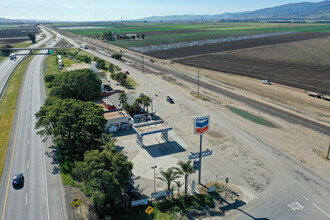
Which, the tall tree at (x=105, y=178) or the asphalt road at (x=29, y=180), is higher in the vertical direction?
the tall tree at (x=105, y=178)

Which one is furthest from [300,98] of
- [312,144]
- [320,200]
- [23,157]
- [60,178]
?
[23,157]

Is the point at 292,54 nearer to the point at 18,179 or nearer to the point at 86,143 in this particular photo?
the point at 86,143

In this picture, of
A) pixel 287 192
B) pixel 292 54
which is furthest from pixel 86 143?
pixel 292 54

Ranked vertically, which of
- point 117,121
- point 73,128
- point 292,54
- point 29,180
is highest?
point 73,128

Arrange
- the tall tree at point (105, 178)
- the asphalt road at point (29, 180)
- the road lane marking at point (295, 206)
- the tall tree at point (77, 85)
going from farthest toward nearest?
the tall tree at point (77, 85) < the road lane marking at point (295, 206) < the asphalt road at point (29, 180) < the tall tree at point (105, 178)

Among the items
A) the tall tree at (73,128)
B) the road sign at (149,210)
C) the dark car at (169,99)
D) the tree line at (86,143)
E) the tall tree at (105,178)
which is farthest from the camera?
the dark car at (169,99)

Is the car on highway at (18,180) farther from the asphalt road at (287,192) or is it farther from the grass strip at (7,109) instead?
the asphalt road at (287,192)

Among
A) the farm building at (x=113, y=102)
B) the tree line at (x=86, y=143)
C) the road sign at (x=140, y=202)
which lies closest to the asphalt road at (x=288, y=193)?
the road sign at (x=140, y=202)
